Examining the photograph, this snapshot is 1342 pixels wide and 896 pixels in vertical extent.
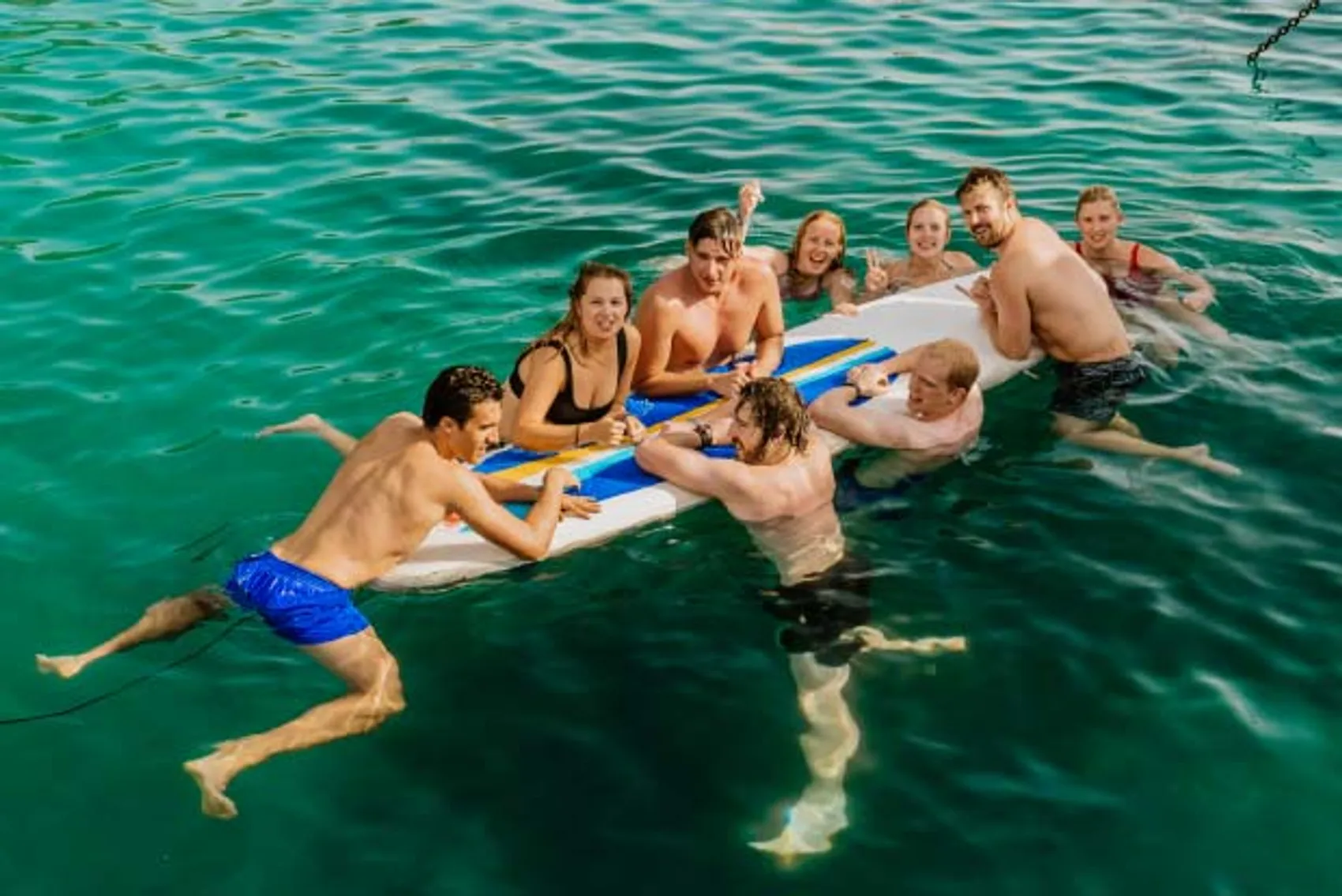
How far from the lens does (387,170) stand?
11.4 metres

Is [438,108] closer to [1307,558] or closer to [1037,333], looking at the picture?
[1037,333]

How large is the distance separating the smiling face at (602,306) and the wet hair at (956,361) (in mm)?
1605

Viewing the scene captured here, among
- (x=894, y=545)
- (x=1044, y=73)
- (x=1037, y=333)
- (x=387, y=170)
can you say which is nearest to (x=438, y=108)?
(x=387, y=170)

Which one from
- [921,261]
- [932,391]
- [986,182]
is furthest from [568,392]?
[921,261]

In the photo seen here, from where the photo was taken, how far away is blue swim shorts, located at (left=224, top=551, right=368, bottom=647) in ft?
18.1

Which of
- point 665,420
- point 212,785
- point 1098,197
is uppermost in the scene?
point 1098,197

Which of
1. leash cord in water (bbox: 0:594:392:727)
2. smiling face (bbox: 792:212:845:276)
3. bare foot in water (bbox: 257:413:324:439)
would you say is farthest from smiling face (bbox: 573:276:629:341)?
smiling face (bbox: 792:212:845:276)

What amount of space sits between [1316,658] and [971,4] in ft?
40.1

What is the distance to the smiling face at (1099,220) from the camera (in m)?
8.62

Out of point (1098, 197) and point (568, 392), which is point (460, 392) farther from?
point (1098, 197)

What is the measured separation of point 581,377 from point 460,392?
1481mm

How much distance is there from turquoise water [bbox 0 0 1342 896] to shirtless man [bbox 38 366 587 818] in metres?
0.19

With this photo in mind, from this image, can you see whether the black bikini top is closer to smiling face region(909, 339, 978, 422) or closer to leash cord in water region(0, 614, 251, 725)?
smiling face region(909, 339, 978, 422)

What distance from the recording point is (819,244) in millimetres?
8688
